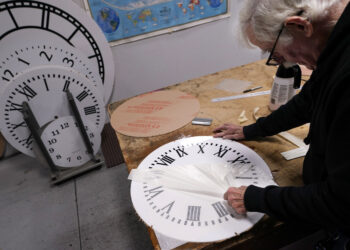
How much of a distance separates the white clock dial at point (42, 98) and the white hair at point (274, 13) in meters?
1.15

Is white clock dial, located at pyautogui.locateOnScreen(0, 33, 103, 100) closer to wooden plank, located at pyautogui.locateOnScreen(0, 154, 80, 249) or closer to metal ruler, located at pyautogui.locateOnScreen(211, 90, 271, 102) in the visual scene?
wooden plank, located at pyautogui.locateOnScreen(0, 154, 80, 249)

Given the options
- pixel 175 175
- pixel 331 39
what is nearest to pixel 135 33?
pixel 175 175

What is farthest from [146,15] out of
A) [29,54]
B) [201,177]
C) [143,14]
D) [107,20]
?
[201,177]

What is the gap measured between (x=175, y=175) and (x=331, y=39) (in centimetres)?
56

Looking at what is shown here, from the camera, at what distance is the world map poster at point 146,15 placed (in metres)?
1.83

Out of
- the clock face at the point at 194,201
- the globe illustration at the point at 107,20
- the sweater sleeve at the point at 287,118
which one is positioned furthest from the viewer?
the globe illustration at the point at 107,20

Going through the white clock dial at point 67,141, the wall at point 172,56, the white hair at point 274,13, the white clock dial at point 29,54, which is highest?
the white hair at point 274,13

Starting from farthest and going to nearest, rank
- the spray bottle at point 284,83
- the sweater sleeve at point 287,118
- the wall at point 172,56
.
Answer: the wall at point 172,56 < the spray bottle at point 284,83 < the sweater sleeve at point 287,118

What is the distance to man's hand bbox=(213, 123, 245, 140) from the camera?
3.10ft

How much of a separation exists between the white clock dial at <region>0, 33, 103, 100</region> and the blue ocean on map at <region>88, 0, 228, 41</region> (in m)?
0.42

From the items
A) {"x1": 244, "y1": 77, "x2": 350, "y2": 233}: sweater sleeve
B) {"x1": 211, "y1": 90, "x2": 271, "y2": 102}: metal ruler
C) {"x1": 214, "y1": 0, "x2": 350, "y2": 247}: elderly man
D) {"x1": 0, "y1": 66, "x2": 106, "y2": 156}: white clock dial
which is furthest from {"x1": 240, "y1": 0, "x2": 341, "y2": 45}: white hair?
{"x1": 0, "y1": 66, "x2": 106, "y2": 156}: white clock dial

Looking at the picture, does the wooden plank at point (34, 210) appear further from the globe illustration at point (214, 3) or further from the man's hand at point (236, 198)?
the globe illustration at point (214, 3)

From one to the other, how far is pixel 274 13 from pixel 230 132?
470mm

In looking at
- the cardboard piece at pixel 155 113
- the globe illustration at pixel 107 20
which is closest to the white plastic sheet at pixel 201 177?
the cardboard piece at pixel 155 113
